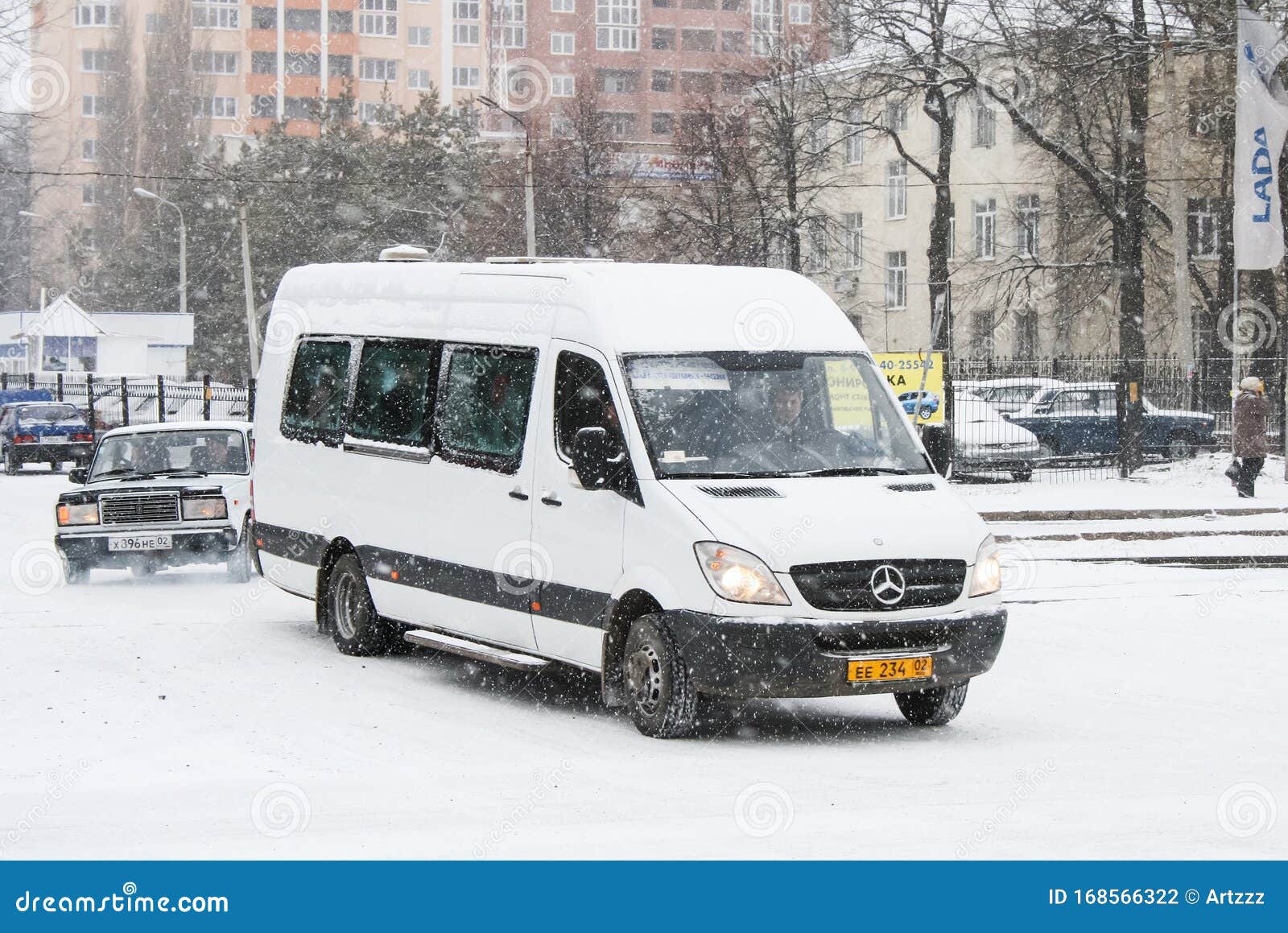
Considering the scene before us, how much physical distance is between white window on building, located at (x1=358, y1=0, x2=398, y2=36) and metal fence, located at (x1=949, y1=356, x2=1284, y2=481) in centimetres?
8679

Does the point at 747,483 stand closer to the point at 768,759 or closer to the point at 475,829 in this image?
the point at 768,759

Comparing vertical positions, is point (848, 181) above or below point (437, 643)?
above

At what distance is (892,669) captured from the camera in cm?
923

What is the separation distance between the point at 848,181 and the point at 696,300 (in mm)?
59378

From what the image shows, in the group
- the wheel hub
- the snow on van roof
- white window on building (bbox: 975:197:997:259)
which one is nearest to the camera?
the wheel hub

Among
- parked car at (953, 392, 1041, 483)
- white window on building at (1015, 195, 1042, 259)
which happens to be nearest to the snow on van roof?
parked car at (953, 392, 1041, 483)

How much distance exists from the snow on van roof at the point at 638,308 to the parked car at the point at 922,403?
613 inches

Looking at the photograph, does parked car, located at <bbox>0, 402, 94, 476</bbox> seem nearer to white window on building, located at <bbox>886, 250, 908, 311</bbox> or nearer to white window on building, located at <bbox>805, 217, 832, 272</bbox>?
white window on building, located at <bbox>805, 217, 832, 272</bbox>

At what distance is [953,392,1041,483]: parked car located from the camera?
32.7m

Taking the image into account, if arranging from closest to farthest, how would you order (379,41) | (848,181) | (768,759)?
1. (768,759)
2. (848,181)
3. (379,41)

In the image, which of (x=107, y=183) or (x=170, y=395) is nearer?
(x=170, y=395)

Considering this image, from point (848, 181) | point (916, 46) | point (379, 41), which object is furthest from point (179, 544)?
point (379, 41)

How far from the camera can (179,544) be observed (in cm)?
1728

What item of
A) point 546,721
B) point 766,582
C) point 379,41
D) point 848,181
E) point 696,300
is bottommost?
point 546,721
